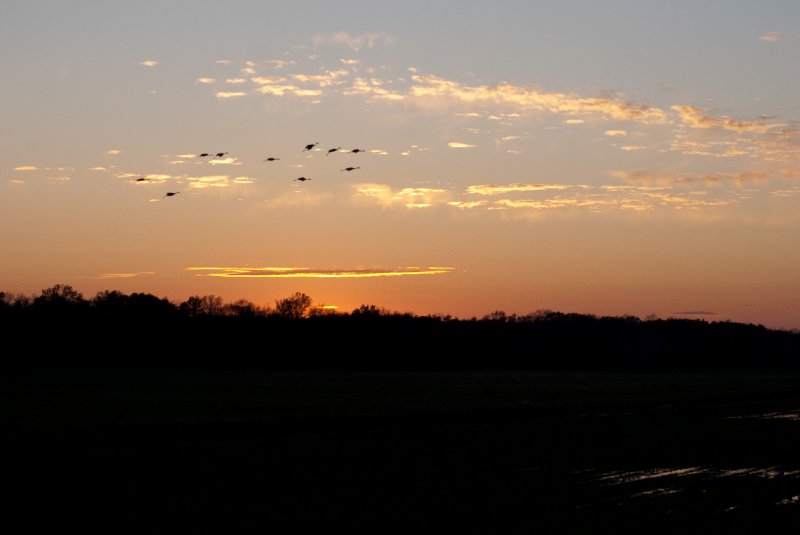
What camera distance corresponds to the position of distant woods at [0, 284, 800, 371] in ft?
375

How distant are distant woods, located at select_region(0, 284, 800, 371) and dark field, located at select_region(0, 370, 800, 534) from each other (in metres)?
70.0

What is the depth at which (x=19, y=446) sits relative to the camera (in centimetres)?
2644

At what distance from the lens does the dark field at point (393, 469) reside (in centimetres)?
1584

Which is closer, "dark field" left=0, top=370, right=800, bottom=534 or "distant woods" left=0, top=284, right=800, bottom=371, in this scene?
"dark field" left=0, top=370, right=800, bottom=534

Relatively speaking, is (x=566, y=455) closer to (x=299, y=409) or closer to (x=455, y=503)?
(x=455, y=503)

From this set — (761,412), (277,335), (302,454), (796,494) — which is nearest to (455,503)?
(796,494)

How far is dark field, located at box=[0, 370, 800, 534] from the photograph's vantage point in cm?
1584

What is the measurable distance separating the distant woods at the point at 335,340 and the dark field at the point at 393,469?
70.0m

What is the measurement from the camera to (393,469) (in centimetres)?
2206

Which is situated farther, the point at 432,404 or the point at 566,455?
the point at 432,404

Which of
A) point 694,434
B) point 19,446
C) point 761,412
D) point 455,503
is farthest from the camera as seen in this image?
point 761,412

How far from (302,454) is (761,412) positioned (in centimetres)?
2941

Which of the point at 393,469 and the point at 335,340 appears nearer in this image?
the point at 393,469

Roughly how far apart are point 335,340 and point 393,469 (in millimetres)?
110217
